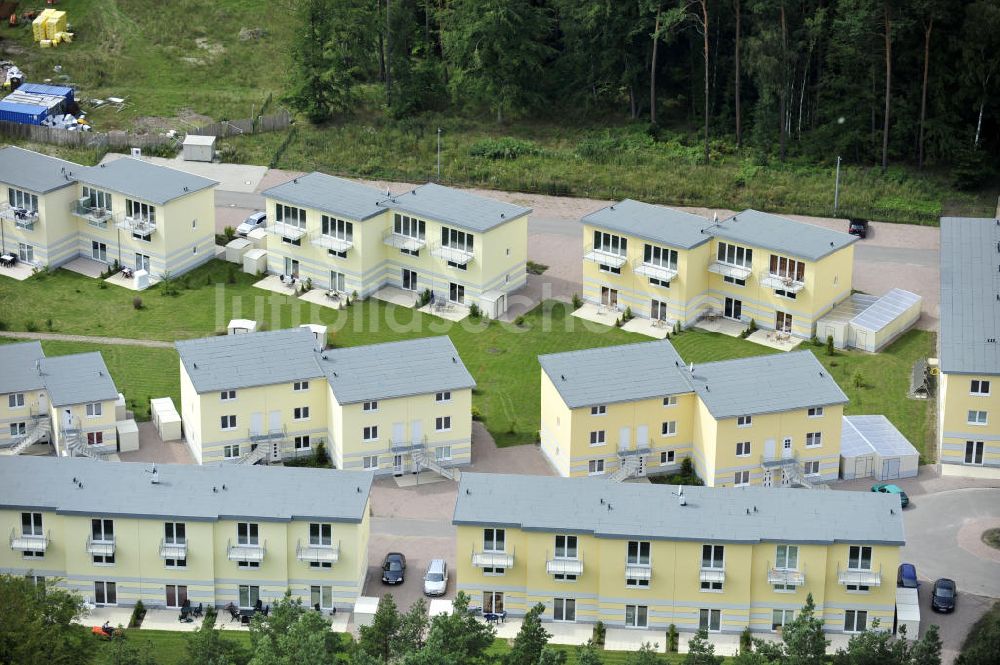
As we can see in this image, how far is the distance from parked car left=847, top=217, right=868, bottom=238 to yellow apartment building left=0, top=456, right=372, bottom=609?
5293 cm

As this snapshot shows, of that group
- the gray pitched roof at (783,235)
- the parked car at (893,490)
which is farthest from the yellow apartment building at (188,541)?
the gray pitched roof at (783,235)

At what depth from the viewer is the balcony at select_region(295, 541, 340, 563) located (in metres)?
90.7

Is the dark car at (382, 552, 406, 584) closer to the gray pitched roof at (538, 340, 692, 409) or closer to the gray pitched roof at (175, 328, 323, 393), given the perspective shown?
the gray pitched roof at (538, 340, 692, 409)

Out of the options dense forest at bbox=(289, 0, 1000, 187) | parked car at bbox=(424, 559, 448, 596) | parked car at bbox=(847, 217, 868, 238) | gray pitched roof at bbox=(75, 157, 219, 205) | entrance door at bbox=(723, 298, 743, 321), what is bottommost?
parked car at bbox=(424, 559, 448, 596)

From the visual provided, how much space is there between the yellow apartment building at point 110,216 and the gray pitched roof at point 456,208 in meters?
13.5

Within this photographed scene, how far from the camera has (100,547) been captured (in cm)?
9112

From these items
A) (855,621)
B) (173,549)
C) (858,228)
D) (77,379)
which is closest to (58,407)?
(77,379)

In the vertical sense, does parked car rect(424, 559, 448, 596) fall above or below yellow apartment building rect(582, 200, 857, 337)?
below

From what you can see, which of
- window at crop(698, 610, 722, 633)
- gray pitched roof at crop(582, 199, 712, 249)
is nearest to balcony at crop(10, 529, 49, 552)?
window at crop(698, 610, 722, 633)

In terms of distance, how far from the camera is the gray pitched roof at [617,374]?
4028 inches

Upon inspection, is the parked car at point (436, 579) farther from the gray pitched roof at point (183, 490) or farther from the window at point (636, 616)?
the window at point (636, 616)

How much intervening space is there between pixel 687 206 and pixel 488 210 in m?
20.4

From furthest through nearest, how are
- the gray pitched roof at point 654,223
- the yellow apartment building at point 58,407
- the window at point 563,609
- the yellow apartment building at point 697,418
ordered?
the gray pitched roof at point 654,223, the yellow apartment building at point 58,407, the yellow apartment building at point 697,418, the window at point 563,609

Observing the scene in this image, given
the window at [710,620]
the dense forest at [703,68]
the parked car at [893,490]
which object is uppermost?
the dense forest at [703,68]
